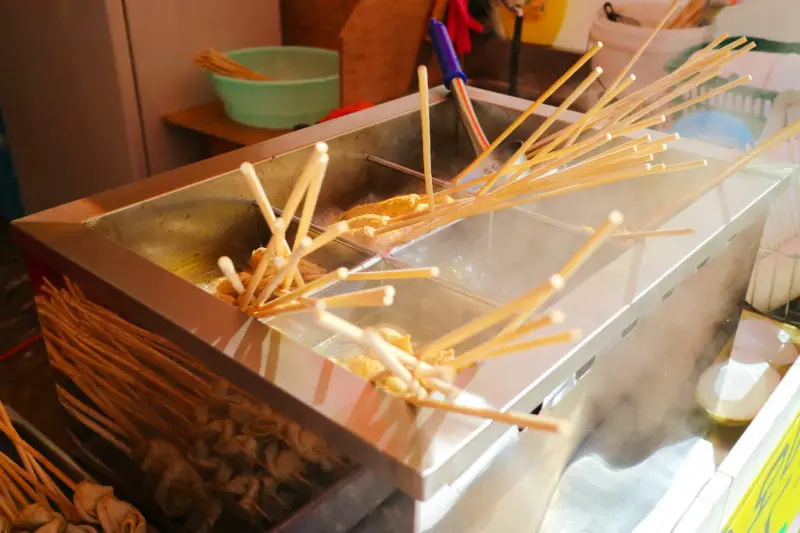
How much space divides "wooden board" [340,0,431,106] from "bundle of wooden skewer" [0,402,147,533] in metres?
1.33

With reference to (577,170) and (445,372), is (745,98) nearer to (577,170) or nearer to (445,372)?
(577,170)

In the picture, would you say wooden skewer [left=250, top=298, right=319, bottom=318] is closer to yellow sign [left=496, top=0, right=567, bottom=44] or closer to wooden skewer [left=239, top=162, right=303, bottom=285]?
wooden skewer [left=239, top=162, right=303, bottom=285]

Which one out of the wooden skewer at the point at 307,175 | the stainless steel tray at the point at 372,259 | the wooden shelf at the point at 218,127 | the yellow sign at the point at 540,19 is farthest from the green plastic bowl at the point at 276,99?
the wooden skewer at the point at 307,175

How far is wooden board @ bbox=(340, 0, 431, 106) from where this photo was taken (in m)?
1.90

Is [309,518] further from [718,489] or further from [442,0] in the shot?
[442,0]

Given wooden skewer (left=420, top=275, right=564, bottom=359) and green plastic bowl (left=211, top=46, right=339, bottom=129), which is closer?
wooden skewer (left=420, top=275, right=564, bottom=359)

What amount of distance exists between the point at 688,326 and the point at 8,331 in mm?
2286

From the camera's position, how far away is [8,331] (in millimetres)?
2424

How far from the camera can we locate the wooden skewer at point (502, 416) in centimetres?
51

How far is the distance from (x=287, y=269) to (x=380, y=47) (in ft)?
4.82

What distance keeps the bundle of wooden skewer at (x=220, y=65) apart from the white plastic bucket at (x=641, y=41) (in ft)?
3.31

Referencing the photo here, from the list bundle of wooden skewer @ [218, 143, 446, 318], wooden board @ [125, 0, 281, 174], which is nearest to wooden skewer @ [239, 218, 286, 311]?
bundle of wooden skewer @ [218, 143, 446, 318]

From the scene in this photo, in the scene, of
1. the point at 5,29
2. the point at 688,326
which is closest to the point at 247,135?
the point at 5,29

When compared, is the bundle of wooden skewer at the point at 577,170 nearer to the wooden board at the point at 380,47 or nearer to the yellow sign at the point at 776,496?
the yellow sign at the point at 776,496
